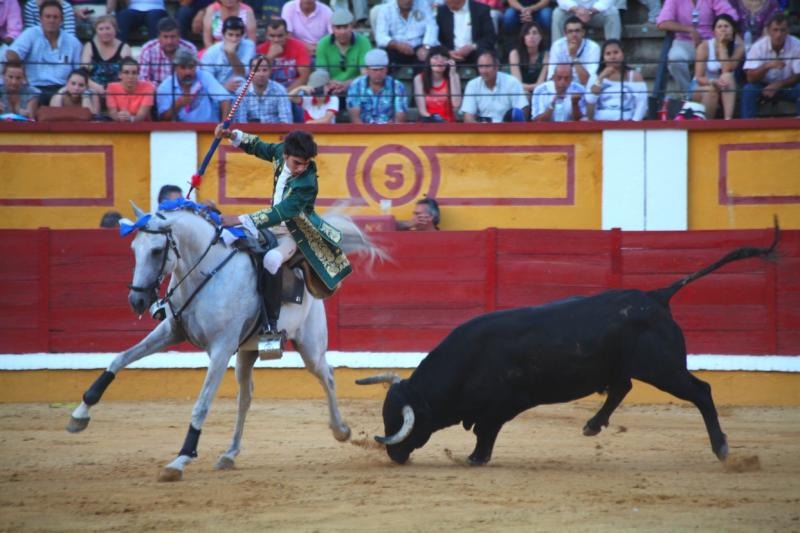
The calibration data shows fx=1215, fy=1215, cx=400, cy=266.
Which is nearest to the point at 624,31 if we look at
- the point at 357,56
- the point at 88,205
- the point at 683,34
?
the point at 683,34

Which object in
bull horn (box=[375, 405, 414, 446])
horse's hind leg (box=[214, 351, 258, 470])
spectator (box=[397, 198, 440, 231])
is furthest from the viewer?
spectator (box=[397, 198, 440, 231])

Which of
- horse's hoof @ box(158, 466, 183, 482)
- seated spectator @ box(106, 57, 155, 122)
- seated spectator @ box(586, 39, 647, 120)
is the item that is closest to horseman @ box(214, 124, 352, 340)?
horse's hoof @ box(158, 466, 183, 482)

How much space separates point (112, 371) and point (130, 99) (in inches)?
193

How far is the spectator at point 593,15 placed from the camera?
35.9 feet

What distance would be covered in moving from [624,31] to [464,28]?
5.17ft

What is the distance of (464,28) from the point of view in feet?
35.9

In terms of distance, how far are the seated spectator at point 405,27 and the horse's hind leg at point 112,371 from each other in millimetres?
5334

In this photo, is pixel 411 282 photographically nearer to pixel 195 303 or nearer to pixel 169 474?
pixel 195 303

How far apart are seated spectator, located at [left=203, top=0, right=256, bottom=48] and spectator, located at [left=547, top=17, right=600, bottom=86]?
273cm

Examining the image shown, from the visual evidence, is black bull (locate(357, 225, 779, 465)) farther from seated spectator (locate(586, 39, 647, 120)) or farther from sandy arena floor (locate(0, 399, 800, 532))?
seated spectator (locate(586, 39, 647, 120))

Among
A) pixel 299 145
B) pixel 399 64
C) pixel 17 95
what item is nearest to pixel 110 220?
pixel 17 95

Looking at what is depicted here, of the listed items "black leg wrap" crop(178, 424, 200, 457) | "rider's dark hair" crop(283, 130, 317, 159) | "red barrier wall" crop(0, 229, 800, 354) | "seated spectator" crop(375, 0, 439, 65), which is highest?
"seated spectator" crop(375, 0, 439, 65)

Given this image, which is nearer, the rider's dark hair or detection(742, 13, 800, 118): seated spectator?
the rider's dark hair

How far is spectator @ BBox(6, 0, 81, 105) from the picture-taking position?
10.7 m
